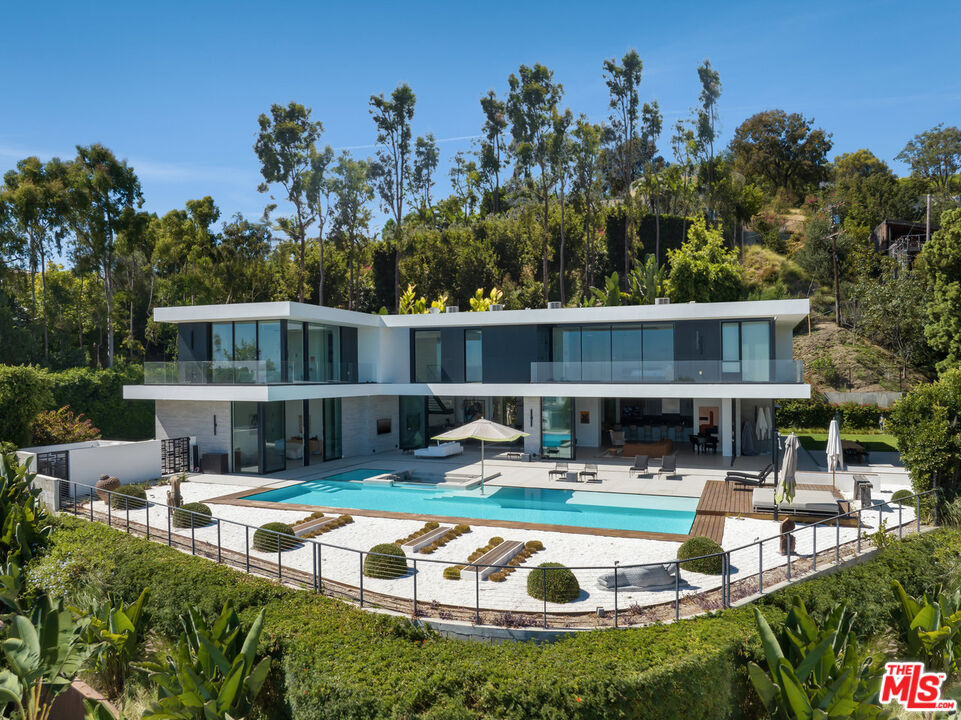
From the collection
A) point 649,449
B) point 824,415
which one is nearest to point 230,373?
point 649,449

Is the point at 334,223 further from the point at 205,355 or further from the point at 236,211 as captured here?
A: the point at 205,355

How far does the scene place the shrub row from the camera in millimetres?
32156

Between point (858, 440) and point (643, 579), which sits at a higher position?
point (643, 579)

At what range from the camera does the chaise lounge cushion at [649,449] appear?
81.0 ft

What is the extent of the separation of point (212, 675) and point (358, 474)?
14.1 meters

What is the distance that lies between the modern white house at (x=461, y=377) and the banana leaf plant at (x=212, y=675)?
13449mm

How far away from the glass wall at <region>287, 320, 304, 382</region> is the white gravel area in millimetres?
6481

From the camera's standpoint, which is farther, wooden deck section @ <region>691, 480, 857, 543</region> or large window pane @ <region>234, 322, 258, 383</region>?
large window pane @ <region>234, 322, 258, 383</region>

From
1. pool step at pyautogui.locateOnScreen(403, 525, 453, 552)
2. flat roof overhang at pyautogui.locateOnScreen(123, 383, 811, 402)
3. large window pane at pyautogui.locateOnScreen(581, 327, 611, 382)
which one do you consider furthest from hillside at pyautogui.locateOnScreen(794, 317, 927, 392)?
pool step at pyautogui.locateOnScreen(403, 525, 453, 552)

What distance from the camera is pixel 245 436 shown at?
22984mm

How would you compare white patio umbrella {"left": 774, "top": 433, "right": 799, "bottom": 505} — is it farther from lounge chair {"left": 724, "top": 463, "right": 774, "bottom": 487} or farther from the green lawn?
the green lawn

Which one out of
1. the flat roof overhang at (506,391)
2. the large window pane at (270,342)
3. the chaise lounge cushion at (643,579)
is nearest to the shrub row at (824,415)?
the flat roof overhang at (506,391)

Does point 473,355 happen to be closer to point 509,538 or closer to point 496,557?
point 509,538

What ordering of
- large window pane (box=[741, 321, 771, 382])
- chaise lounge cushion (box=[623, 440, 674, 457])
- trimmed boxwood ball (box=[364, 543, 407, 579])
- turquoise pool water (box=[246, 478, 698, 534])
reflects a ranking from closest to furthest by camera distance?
1. trimmed boxwood ball (box=[364, 543, 407, 579])
2. turquoise pool water (box=[246, 478, 698, 534])
3. large window pane (box=[741, 321, 771, 382])
4. chaise lounge cushion (box=[623, 440, 674, 457])
